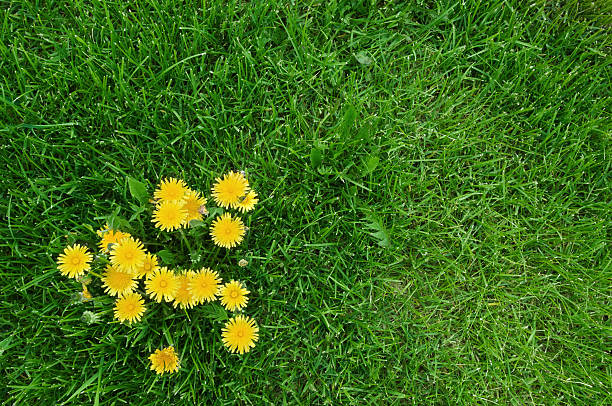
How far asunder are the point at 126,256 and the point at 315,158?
99 cm

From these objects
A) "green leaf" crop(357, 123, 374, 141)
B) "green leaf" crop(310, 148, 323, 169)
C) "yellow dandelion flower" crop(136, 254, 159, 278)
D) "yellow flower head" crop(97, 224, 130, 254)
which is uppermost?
"green leaf" crop(357, 123, 374, 141)

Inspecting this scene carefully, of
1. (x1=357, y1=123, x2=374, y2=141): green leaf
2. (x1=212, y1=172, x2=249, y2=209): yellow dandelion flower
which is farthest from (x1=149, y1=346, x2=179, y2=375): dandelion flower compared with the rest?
(x1=357, y1=123, x2=374, y2=141): green leaf

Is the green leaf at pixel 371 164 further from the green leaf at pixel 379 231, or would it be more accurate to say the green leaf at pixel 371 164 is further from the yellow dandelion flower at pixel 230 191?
the yellow dandelion flower at pixel 230 191

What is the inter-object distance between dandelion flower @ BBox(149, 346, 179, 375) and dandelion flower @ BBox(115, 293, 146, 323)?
0.20 metres

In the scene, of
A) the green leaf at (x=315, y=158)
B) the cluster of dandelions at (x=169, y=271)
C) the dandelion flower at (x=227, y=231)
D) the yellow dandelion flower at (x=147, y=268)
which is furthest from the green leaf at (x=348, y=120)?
the yellow dandelion flower at (x=147, y=268)

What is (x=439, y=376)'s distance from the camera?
98.2 inches

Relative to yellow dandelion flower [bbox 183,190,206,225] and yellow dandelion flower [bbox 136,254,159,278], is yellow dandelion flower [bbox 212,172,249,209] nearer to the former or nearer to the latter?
yellow dandelion flower [bbox 183,190,206,225]

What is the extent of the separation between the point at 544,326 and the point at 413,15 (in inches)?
70.9

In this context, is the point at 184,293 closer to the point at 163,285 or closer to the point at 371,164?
the point at 163,285

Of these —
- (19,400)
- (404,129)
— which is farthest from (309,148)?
(19,400)

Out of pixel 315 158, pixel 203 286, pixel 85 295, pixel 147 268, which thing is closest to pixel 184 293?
pixel 203 286

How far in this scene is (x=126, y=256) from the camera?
2037mm

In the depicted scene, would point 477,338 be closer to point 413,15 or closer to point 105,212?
point 413,15

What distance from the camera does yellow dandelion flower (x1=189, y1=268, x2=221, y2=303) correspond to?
210 cm
